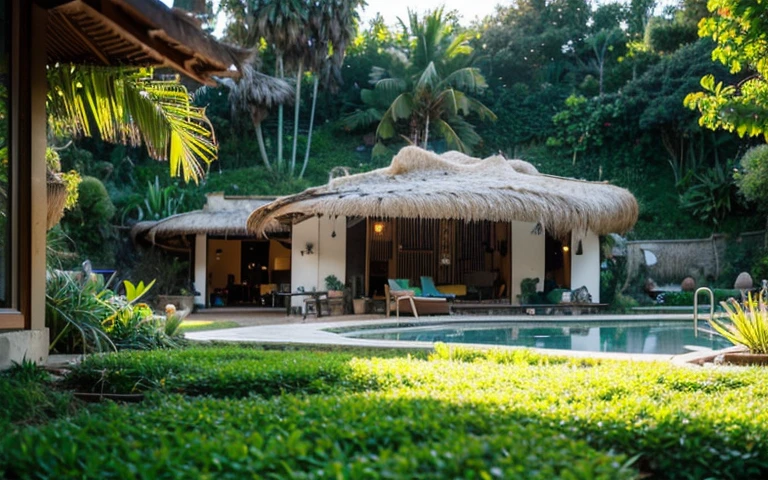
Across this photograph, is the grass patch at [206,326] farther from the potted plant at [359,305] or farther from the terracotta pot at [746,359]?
the terracotta pot at [746,359]

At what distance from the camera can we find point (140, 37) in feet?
16.2

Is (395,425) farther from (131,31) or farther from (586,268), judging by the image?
(586,268)

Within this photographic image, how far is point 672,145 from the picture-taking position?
2600cm

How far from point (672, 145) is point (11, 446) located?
1030 inches

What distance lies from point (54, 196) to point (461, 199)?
28.6ft

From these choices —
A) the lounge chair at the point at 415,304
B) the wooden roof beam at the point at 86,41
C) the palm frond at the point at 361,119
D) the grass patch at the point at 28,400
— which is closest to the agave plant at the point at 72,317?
the wooden roof beam at the point at 86,41

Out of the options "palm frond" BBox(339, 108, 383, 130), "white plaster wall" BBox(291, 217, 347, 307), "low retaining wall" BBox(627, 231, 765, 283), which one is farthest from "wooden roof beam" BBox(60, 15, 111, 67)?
"palm frond" BBox(339, 108, 383, 130)

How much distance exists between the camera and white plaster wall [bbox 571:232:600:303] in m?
17.0

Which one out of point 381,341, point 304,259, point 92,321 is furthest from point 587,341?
point 304,259

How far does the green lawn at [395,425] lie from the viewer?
2275 millimetres

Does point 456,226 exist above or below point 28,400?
above

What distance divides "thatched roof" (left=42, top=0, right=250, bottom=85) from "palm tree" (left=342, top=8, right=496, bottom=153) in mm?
21072

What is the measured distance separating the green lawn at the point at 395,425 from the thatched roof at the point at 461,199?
32.1 feet

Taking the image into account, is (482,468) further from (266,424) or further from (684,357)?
(684,357)
